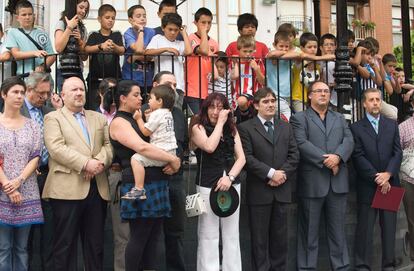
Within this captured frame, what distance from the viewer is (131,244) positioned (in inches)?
202

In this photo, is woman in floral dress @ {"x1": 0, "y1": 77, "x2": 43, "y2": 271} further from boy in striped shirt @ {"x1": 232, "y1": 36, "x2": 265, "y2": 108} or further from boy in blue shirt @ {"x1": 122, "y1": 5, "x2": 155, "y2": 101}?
boy in striped shirt @ {"x1": 232, "y1": 36, "x2": 265, "y2": 108}

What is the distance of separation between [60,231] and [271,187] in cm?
221

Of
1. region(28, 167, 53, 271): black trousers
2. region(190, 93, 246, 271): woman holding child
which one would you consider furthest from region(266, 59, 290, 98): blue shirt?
region(28, 167, 53, 271): black trousers

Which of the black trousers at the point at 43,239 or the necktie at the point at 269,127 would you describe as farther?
the necktie at the point at 269,127

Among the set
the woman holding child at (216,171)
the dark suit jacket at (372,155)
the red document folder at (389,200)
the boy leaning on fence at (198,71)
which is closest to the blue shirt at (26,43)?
the boy leaning on fence at (198,71)

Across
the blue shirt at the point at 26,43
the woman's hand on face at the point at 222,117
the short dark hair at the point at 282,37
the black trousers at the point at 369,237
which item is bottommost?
the black trousers at the point at 369,237

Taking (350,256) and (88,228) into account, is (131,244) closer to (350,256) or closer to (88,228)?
(88,228)

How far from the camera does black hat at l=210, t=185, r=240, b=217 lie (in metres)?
5.62

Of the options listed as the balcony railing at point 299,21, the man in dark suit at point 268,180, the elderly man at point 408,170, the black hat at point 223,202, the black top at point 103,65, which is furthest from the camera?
the balcony railing at point 299,21

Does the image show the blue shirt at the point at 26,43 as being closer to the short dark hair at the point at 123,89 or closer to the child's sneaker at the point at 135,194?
the short dark hair at the point at 123,89

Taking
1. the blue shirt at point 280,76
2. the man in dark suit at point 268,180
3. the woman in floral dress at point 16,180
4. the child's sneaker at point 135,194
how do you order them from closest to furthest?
the child's sneaker at point 135,194, the woman in floral dress at point 16,180, the man in dark suit at point 268,180, the blue shirt at point 280,76

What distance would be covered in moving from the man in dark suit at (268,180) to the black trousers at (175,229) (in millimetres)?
767

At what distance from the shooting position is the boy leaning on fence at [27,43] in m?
6.55

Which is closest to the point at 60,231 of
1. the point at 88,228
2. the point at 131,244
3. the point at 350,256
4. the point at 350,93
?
the point at 88,228
